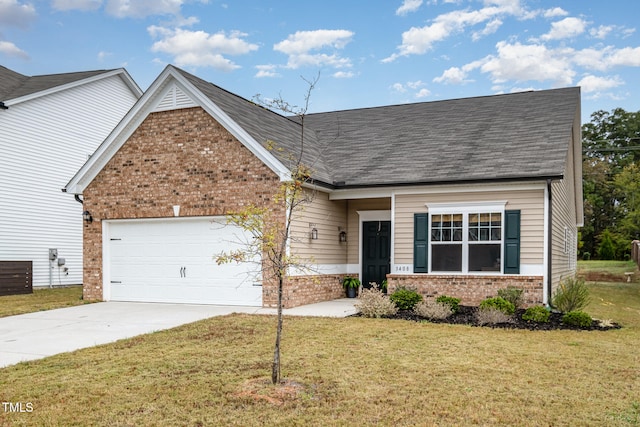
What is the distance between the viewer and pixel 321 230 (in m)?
14.9

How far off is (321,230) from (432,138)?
435cm

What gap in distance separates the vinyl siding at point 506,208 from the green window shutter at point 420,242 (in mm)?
199

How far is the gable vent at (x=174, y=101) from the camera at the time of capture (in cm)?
1437

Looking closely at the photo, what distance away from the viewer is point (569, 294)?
481 inches

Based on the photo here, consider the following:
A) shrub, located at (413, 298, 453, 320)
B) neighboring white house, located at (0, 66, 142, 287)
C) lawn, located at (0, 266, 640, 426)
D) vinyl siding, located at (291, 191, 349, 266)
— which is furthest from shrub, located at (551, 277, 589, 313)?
neighboring white house, located at (0, 66, 142, 287)

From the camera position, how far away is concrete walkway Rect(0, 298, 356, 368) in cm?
899

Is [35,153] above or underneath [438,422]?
above

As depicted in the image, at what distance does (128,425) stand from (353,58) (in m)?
18.2

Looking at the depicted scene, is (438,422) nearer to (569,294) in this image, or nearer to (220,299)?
(569,294)

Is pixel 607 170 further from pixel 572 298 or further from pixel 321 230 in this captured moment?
pixel 321 230

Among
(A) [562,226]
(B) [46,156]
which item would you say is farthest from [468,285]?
(B) [46,156]

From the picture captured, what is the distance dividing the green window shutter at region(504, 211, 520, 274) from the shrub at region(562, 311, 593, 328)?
1.87m

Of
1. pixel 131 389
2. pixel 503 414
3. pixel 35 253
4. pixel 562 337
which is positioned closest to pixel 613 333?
pixel 562 337

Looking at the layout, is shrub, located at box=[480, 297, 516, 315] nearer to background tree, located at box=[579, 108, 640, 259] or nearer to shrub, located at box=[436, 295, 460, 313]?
shrub, located at box=[436, 295, 460, 313]
